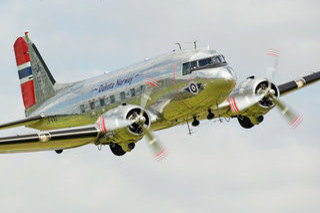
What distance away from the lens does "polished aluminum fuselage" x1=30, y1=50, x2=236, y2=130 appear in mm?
28062

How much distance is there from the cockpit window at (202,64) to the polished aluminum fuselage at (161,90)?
0.66ft

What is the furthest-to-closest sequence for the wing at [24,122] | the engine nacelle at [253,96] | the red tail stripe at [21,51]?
the red tail stripe at [21,51], the wing at [24,122], the engine nacelle at [253,96]

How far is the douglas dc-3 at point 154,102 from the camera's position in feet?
91.7

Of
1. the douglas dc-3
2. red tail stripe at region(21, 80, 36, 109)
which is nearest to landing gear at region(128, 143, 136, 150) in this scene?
the douglas dc-3

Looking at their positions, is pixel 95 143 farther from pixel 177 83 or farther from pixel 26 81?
pixel 26 81

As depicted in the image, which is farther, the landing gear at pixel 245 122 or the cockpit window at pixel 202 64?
the landing gear at pixel 245 122

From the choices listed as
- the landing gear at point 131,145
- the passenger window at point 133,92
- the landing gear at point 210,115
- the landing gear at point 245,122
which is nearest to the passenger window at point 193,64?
the landing gear at point 210,115

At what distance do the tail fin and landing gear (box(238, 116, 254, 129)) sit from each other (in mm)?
11909

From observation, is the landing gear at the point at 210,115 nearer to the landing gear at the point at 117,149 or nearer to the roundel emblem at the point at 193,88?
the roundel emblem at the point at 193,88

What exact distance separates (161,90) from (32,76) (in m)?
13.5

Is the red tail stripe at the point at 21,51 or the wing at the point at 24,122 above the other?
the red tail stripe at the point at 21,51

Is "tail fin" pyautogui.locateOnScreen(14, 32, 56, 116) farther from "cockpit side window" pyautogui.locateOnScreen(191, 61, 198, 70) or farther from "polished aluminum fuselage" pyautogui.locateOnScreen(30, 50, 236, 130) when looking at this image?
"cockpit side window" pyautogui.locateOnScreen(191, 61, 198, 70)

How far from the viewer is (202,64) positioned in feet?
93.2

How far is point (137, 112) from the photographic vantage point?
92.5ft
